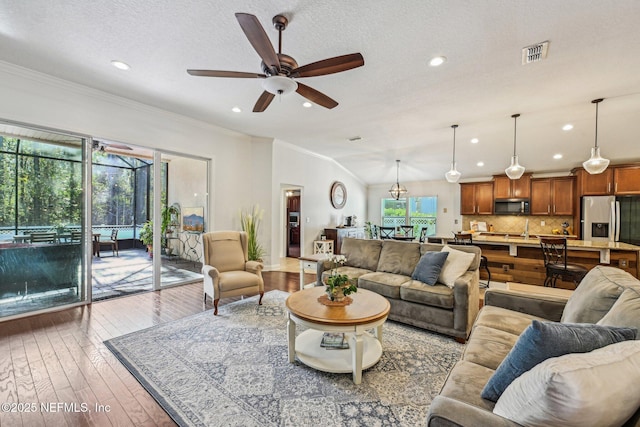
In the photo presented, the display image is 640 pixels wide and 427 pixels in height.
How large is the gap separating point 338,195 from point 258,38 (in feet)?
21.4

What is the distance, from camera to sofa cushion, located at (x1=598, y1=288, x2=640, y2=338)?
1219 millimetres

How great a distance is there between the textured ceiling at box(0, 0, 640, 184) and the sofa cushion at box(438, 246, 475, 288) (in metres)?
→ 2.11

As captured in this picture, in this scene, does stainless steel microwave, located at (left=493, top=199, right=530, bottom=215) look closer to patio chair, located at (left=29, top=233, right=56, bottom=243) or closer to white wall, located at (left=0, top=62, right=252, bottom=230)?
white wall, located at (left=0, top=62, right=252, bottom=230)

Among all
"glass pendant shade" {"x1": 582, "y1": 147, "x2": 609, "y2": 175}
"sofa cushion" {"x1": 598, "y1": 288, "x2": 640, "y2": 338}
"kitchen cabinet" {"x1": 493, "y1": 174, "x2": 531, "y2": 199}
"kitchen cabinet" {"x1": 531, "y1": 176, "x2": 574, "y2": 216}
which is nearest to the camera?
"sofa cushion" {"x1": 598, "y1": 288, "x2": 640, "y2": 338}

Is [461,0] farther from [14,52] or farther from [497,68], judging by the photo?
[14,52]

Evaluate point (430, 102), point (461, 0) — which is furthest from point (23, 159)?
point (430, 102)

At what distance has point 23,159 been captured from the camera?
3.42 m

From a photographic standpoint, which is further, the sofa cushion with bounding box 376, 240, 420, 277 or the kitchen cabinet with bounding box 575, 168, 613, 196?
the kitchen cabinet with bounding box 575, 168, 613, 196

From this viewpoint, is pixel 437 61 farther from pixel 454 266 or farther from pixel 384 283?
pixel 384 283

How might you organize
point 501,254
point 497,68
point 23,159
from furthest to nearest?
1. point 501,254
2. point 23,159
3. point 497,68

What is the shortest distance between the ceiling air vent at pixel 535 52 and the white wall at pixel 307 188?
456 cm

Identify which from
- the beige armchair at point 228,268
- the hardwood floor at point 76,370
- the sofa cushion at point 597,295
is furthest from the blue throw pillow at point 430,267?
the hardwood floor at point 76,370

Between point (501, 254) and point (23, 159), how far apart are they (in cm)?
743

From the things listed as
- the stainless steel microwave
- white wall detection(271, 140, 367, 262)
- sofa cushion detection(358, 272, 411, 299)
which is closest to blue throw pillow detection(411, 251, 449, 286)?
sofa cushion detection(358, 272, 411, 299)
